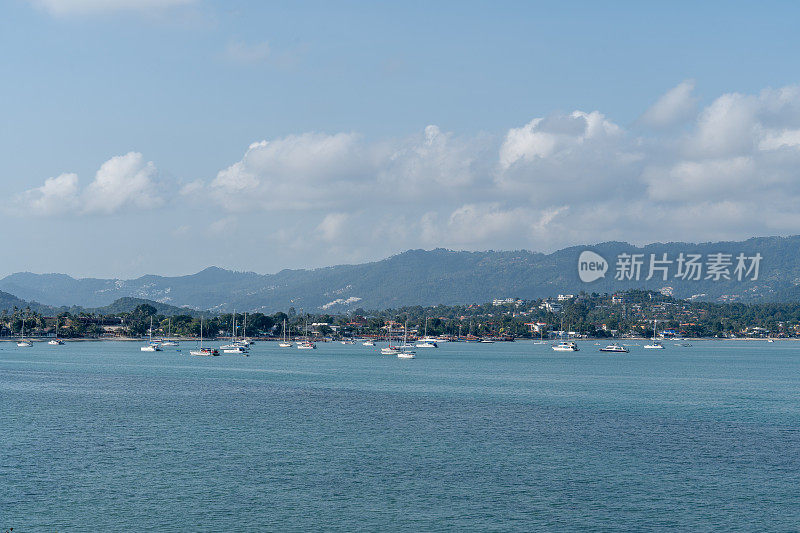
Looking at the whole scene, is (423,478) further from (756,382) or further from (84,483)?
(756,382)

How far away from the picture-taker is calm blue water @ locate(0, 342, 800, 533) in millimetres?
41500

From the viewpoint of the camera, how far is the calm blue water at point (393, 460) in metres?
41.5

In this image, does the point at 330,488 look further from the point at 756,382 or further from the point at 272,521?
the point at 756,382

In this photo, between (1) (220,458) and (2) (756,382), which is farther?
(2) (756,382)

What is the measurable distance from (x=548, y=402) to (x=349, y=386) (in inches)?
1226

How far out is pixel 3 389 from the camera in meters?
105

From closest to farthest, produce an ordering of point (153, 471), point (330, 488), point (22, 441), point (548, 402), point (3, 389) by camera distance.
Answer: point (330, 488), point (153, 471), point (22, 441), point (548, 402), point (3, 389)

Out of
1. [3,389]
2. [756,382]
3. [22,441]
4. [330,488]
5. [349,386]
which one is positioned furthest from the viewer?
[756,382]

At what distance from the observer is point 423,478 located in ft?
163

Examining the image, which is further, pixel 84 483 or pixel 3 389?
pixel 3 389

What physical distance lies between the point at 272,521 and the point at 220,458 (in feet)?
54.4

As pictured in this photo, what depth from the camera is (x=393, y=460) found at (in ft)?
180

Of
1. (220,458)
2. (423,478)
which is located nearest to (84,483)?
(220,458)

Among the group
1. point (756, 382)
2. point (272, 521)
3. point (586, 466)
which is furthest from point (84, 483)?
point (756, 382)
